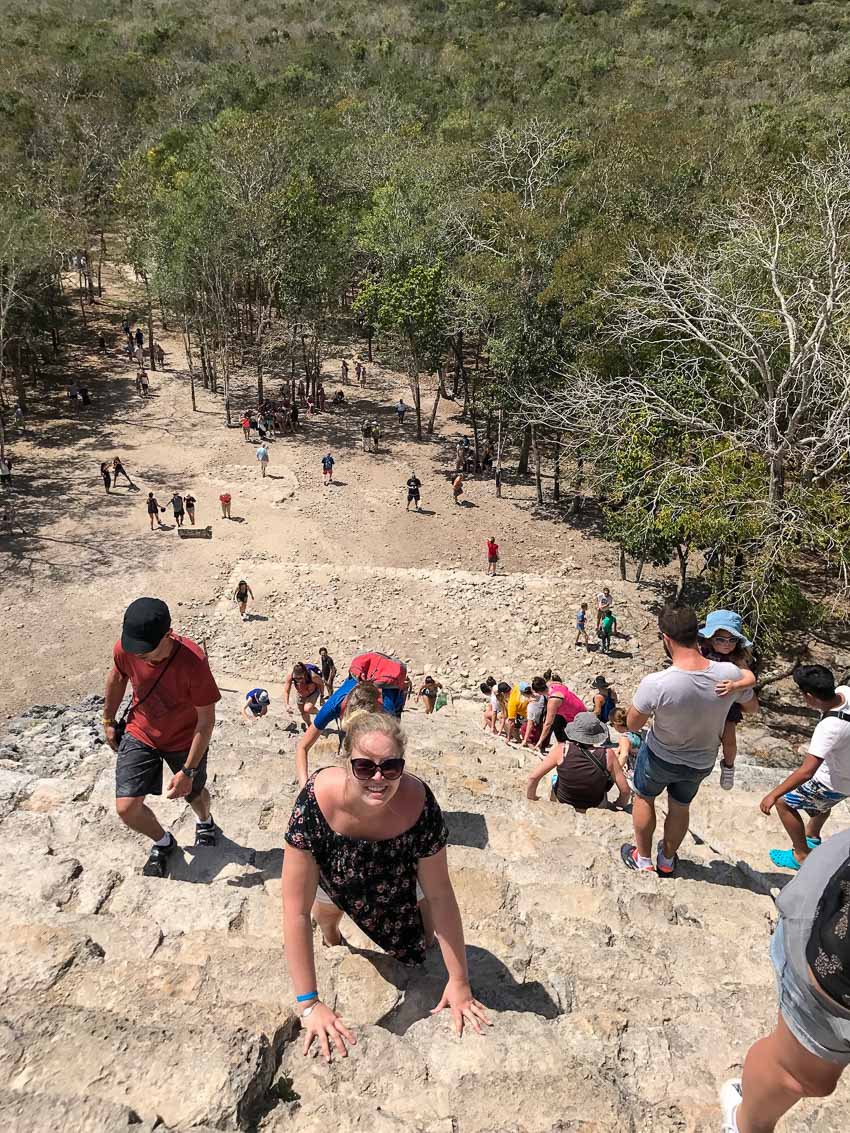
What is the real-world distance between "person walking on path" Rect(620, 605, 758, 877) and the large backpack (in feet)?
5.68

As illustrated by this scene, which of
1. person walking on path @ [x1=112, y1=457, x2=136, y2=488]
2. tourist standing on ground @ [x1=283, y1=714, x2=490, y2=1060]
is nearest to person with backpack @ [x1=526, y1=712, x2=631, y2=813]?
tourist standing on ground @ [x1=283, y1=714, x2=490, y2=1060]

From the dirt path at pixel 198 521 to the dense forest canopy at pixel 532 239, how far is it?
213 cm

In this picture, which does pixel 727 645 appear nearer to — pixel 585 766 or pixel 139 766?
pixel 585 766

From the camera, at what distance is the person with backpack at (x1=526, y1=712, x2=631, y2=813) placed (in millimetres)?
6477

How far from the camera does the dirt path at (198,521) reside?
701 inches

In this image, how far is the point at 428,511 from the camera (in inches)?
953

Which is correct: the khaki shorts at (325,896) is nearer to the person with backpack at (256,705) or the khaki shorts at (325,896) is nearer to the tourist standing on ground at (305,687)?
the tourist standing on ground at (305,687)

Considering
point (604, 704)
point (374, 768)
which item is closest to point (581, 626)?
point (604, 704)

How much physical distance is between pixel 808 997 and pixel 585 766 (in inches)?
162

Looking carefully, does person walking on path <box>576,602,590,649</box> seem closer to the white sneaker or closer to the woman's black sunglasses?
the white sneaker

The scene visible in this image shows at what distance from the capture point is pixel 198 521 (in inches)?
882

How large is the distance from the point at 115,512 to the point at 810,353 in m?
19.0

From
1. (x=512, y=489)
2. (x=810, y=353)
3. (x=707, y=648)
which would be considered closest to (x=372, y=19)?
(x=512, y=489)

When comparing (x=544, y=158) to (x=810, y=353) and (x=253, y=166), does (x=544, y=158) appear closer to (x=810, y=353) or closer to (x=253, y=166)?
(x=253, y=166)
